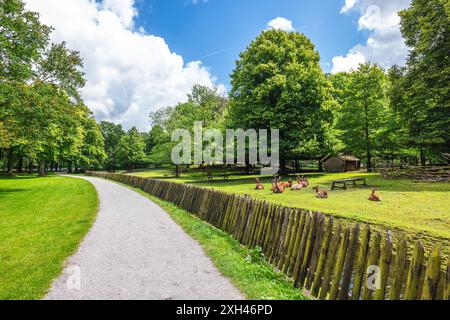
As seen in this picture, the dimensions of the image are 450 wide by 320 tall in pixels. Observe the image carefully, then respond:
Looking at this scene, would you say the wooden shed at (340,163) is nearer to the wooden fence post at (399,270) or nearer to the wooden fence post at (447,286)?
the wooden fence post at (399,270)

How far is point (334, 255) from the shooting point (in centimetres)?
466

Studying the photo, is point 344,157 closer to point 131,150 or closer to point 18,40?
point 18,40

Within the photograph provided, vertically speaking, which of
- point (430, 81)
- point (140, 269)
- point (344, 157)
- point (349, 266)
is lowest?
point (140, 269)

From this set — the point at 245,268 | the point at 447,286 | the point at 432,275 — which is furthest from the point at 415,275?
the point at 245,268

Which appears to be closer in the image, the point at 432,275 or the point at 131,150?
the point at 432,275

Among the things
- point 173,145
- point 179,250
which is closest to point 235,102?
point 173,145

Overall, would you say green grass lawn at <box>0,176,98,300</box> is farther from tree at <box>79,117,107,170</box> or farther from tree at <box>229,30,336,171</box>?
tree at <box>79,117,107,170</box>

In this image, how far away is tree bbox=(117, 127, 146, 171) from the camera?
3039 inches

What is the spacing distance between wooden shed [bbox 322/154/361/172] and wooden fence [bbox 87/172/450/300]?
1509 inches

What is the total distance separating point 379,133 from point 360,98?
5.53 m

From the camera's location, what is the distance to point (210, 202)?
11047mm

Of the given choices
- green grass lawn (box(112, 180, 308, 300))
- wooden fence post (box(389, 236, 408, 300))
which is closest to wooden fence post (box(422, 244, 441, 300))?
wooden fence post (box(389, 236, 408, 300))

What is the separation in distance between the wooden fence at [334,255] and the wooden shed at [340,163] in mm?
38317

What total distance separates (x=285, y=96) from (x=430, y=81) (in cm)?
1154
